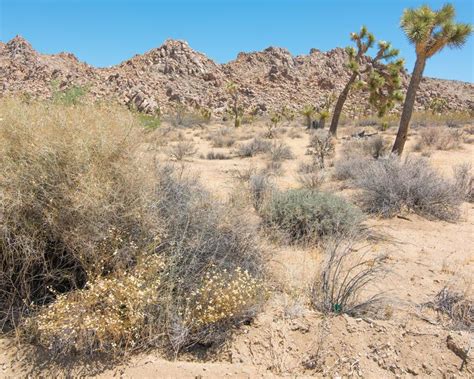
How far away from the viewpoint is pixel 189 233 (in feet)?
12.0

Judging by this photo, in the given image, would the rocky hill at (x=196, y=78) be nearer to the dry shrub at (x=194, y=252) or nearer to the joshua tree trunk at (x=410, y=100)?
the joshua tree trunk at (x=410, y=100)

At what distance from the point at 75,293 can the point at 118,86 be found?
50207 mm

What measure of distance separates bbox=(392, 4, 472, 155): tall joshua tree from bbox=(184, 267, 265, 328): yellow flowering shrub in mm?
11437

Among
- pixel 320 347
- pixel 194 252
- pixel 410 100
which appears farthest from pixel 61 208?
pixel 410 100

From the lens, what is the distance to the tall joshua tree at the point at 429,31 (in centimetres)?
1152

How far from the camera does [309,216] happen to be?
5387mm

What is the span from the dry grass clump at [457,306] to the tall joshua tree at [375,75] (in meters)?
18.1

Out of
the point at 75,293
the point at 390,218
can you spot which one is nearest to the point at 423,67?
the point at 390,218

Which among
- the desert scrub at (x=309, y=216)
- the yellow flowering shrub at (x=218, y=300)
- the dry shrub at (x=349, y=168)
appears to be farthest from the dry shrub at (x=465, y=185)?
the yellow flowering shrub at (x=218, y=300)

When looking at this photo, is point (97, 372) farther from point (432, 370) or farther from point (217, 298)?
point (432, 370)

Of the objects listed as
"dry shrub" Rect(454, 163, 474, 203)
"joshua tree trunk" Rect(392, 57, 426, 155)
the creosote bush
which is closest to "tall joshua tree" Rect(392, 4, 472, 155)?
"joshua tree trunk" Rect(392, 57, 426, 155)

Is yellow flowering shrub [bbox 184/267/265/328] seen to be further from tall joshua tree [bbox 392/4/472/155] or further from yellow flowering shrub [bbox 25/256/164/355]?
tall joshua tree [bbox 392/4/472/155]

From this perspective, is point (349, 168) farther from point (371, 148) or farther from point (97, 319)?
point (97, 319)

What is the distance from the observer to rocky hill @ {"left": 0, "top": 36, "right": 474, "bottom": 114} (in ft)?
153
